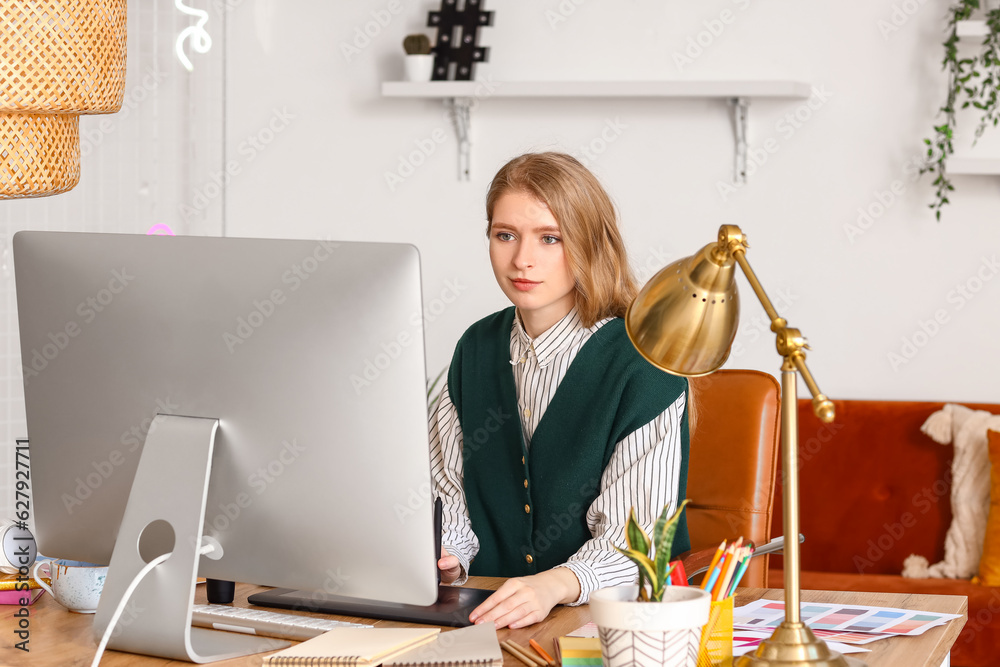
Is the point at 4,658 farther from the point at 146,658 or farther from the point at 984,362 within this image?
the point at 984,362

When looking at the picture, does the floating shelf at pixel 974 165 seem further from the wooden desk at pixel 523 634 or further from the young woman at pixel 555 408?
the wooden desk at pixel 523 634

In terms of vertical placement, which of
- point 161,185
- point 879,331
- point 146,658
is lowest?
point 146,658

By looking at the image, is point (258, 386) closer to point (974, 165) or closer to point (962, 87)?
point (974, 165)

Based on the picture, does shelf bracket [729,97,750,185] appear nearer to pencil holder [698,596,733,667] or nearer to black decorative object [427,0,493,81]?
black decorative object [427,0,493,81]

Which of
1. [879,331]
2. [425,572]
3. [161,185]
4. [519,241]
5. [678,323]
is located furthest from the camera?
[161,185]

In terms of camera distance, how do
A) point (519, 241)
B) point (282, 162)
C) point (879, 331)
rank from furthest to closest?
point (282, 162)
point (879, 331)
point (519, 241)

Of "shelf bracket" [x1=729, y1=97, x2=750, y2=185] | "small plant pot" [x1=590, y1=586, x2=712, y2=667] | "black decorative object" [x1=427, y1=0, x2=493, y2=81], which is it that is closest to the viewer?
"small plant pot" [x1=590, y1=586, x2=712, y2=667]

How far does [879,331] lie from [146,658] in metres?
2.56

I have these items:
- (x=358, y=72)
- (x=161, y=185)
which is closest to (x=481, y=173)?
(x=358, y=72)

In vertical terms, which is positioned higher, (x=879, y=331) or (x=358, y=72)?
(x=358, y=72)

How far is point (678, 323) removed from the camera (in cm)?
107

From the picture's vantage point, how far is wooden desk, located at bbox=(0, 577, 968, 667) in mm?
1206

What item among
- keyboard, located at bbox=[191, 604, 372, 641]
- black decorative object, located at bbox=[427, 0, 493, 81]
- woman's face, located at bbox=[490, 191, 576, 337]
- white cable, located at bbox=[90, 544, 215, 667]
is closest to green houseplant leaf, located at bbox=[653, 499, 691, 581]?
keyboard, located at bbox=[191, 604, 372, 641]

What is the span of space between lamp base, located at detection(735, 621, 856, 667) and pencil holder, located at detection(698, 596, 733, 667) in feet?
0.21
